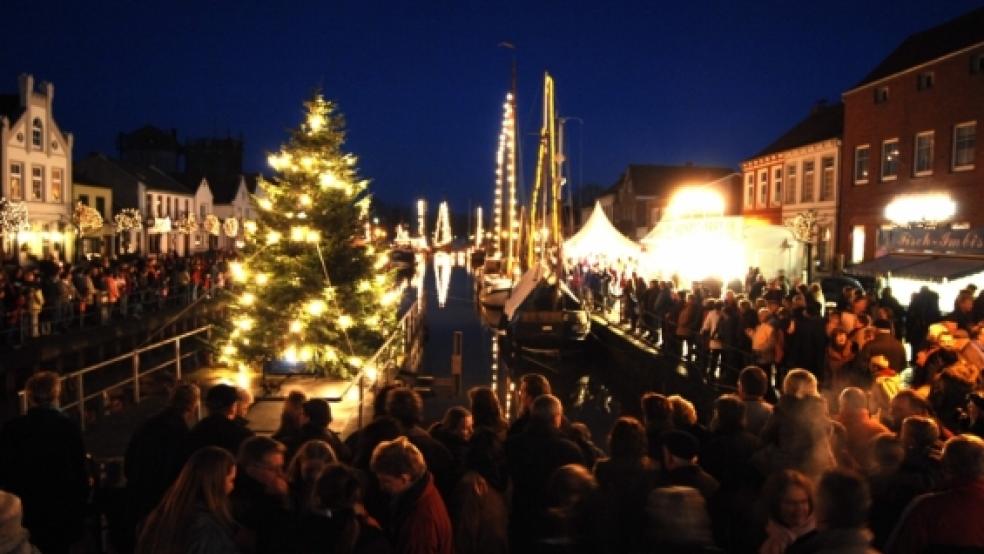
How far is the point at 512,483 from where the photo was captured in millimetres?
5395

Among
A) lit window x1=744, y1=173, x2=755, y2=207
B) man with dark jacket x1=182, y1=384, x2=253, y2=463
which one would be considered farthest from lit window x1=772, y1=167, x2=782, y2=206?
man with dark jacket x1=182, y1=384, x2=253, y2=463

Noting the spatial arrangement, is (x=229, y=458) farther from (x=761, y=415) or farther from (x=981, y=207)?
(x=981, y=207)

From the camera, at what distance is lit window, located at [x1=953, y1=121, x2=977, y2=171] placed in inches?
956

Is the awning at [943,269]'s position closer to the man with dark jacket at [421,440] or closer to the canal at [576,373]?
the canal at [576,373]

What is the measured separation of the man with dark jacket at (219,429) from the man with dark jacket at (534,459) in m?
1.75

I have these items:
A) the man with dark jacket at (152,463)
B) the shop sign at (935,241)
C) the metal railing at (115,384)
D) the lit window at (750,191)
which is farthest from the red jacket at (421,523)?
the lit window at (750,191)

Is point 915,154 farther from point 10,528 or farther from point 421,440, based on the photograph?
point 10,528

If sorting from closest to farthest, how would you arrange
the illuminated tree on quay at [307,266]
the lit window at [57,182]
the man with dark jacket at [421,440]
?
the man with dark jacket at [421,440] → the illuminated tree on quay at [307,266] → the lit window at [57,182]

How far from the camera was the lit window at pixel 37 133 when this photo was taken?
41469mm

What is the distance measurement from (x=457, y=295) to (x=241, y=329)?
120 feet

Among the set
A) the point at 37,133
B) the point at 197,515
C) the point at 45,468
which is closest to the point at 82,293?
the point at 45,468

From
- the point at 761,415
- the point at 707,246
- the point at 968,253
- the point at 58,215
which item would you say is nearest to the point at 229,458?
the point at 761,415

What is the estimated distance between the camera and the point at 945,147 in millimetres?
25391

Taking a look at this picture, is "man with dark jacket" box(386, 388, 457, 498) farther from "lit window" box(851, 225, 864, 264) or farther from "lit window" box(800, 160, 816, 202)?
"lit window" box(800, 160, 816, 202)
